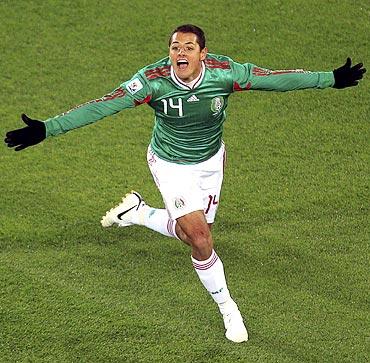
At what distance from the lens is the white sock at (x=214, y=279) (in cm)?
876

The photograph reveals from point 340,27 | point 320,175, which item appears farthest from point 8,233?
point 340,27

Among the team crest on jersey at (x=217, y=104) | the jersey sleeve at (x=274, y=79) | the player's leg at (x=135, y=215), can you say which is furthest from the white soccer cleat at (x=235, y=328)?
the jersey sleeve at (x=274, y=79)

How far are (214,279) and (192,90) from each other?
1392mm

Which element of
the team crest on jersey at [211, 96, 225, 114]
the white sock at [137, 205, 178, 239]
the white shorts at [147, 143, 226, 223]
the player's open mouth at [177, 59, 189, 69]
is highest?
the player's open mouth at [177, 59, 189, 69]

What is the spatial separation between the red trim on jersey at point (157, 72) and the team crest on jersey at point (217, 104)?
1.28 feet

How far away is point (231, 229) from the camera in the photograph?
10.3 metres

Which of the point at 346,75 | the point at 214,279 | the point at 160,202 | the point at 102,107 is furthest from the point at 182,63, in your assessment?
the point at 160,202

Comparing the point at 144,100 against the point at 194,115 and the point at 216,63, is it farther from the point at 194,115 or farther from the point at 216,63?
the point at 216,63

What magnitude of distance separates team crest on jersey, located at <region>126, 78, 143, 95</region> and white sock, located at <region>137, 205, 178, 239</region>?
147 centimetres

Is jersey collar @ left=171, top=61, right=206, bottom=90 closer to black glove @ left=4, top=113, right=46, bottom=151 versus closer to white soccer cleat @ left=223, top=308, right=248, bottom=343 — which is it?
black glove @ left=4, top=113, right=46, bottom=151

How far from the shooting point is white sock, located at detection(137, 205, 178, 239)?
973 centimetres

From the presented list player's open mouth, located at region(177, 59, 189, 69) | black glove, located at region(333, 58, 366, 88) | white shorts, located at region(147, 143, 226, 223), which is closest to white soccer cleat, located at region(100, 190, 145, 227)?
white shorts, located at region(147, 143, 226, 223)

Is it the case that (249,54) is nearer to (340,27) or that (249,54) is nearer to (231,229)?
(340,27)

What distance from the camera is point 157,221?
9.88m
